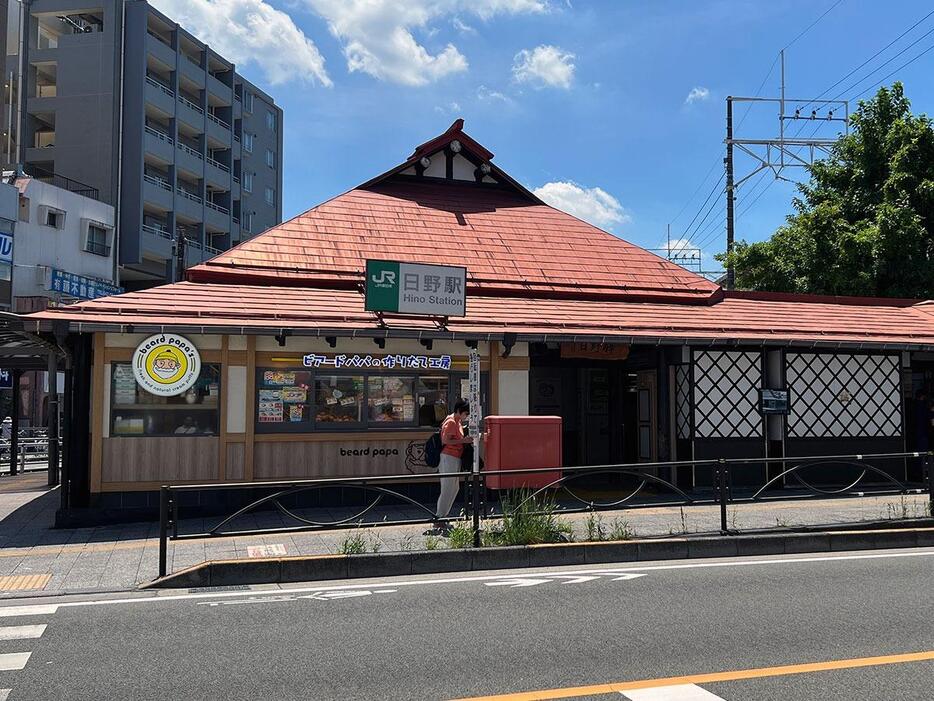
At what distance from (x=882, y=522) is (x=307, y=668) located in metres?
8.73

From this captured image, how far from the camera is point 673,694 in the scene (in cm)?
498

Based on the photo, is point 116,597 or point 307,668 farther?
point 116,597

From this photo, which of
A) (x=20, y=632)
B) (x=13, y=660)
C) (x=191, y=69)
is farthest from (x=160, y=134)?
(x=13, y=660)

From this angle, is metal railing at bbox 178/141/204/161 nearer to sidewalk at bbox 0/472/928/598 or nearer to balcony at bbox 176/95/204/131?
balcony at bbox 176/95/204/131

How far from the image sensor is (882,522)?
11.1 metres

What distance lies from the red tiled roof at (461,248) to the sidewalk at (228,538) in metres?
5.25

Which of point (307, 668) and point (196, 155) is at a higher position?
point (196, 155)

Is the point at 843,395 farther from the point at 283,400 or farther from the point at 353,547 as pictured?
the point at 353,547

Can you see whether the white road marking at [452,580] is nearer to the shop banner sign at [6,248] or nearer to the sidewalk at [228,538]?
the sidewalk at [228,538]

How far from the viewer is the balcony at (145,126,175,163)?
45.5 m

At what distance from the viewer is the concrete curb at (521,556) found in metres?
8.70

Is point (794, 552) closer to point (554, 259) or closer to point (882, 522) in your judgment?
point (882, 522)

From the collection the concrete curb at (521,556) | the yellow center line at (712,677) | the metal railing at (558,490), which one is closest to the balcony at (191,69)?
the metal railing at (558,490)

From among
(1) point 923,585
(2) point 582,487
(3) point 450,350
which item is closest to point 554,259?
(3) point 450,350
